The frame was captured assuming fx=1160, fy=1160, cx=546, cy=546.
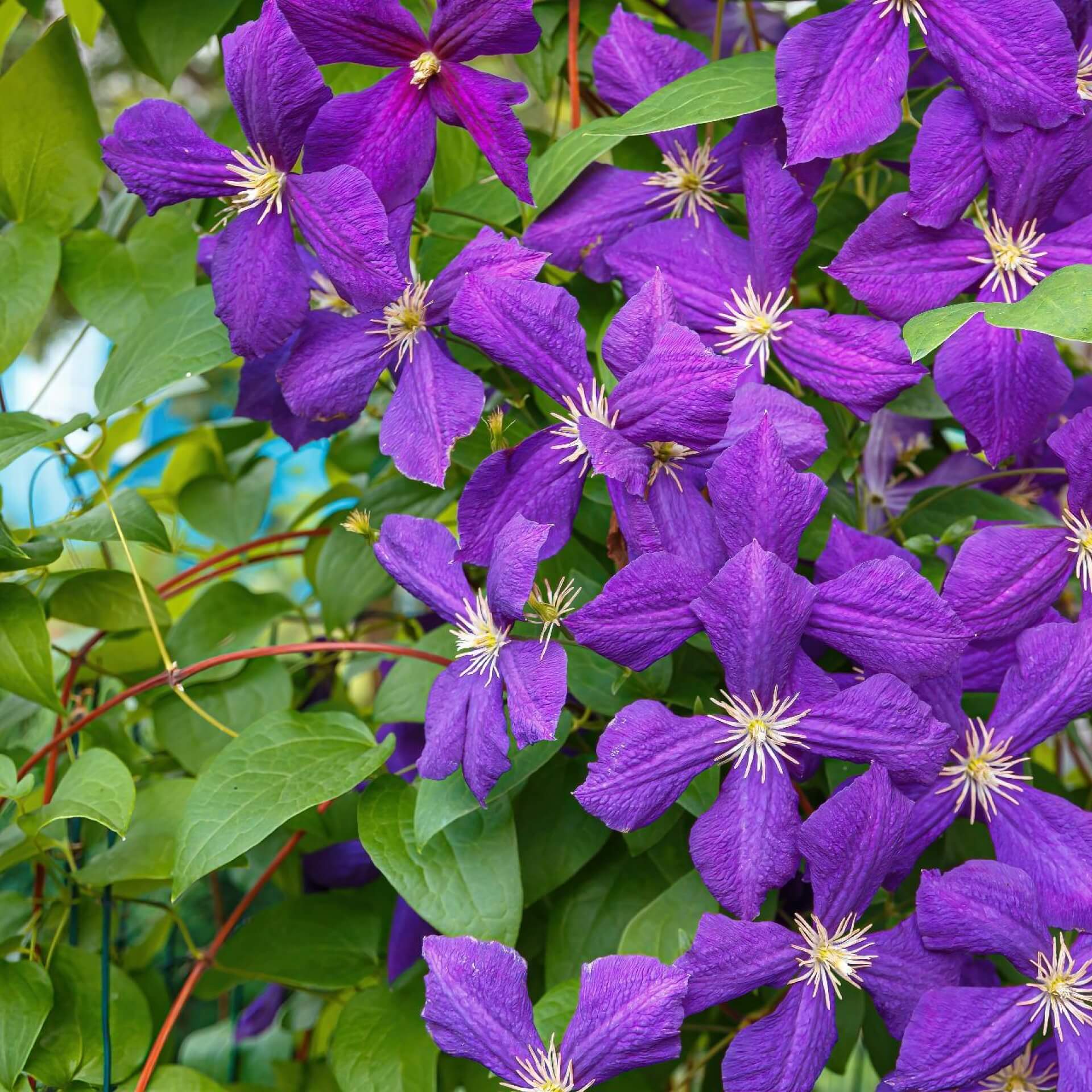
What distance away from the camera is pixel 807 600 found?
56cm

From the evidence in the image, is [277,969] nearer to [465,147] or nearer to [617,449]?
[617,449]

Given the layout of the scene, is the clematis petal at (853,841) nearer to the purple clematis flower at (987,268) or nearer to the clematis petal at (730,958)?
the clematis petal at (730,958)

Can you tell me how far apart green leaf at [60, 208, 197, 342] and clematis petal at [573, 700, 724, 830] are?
51 cm

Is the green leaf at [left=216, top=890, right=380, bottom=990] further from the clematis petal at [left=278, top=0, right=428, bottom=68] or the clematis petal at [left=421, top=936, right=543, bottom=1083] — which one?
the clematis petal at [left=278, top=0, right=428, bottom=68]

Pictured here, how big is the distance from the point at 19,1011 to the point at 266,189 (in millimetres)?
539

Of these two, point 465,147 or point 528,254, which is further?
point 465,147

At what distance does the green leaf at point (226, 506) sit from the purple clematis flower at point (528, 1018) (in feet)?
1.82

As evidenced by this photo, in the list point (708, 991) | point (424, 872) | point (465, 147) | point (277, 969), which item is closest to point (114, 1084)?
point (277, 969)

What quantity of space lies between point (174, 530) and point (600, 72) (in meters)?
0.64

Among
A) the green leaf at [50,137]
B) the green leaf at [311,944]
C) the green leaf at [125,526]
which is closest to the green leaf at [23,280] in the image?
the green leaf at [50,137]

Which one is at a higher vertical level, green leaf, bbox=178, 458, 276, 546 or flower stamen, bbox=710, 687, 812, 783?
green leaf, bbox=178, 458, 276, 546

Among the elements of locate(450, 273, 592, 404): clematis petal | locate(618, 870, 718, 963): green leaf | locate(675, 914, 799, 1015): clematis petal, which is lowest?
locate(675, 914, 799, 1015): clematis petal

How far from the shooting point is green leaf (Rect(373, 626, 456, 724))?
76 centimetres

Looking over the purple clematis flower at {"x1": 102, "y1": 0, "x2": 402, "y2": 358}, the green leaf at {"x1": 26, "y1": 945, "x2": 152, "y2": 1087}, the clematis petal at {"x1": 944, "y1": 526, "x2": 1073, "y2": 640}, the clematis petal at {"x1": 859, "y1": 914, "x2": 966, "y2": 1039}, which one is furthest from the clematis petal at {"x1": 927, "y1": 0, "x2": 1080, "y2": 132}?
the green leaf at {"x1": 26, "y1": 945, "x2": 152, "y2": 1087}
